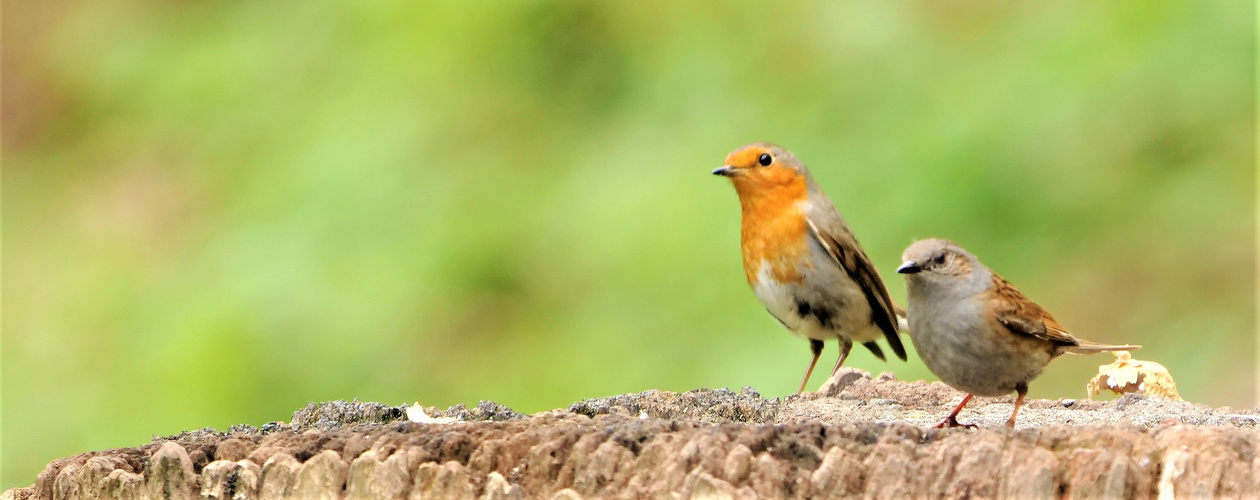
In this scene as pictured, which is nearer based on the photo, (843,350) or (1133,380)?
(1133,380)

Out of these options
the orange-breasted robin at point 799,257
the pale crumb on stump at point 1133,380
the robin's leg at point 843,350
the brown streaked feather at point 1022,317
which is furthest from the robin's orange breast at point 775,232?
the brown streaked feather at point 1022,317

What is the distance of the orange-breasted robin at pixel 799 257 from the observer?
582 centimetres

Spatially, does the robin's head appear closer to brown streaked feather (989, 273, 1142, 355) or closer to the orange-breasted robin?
the orange-breasted robin

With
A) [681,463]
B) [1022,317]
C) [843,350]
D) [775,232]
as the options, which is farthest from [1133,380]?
[681,463]

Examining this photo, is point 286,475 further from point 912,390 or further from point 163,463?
point 912,390

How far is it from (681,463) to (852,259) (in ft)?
10.8

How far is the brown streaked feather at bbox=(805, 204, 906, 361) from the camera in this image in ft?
19.1

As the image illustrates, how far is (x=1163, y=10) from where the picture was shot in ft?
26.6

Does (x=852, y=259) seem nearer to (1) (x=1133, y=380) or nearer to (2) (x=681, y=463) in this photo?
(1) (x=1133, y=380)

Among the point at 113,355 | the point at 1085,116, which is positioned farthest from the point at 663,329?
the point at 113,355

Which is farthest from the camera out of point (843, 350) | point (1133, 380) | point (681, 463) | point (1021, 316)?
point (843, 350)

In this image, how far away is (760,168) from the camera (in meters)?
5.87

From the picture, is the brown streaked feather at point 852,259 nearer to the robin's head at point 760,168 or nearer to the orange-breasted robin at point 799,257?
the orange-breasted robin at point 799,257

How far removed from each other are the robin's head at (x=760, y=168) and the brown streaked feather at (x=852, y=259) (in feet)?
0.57
